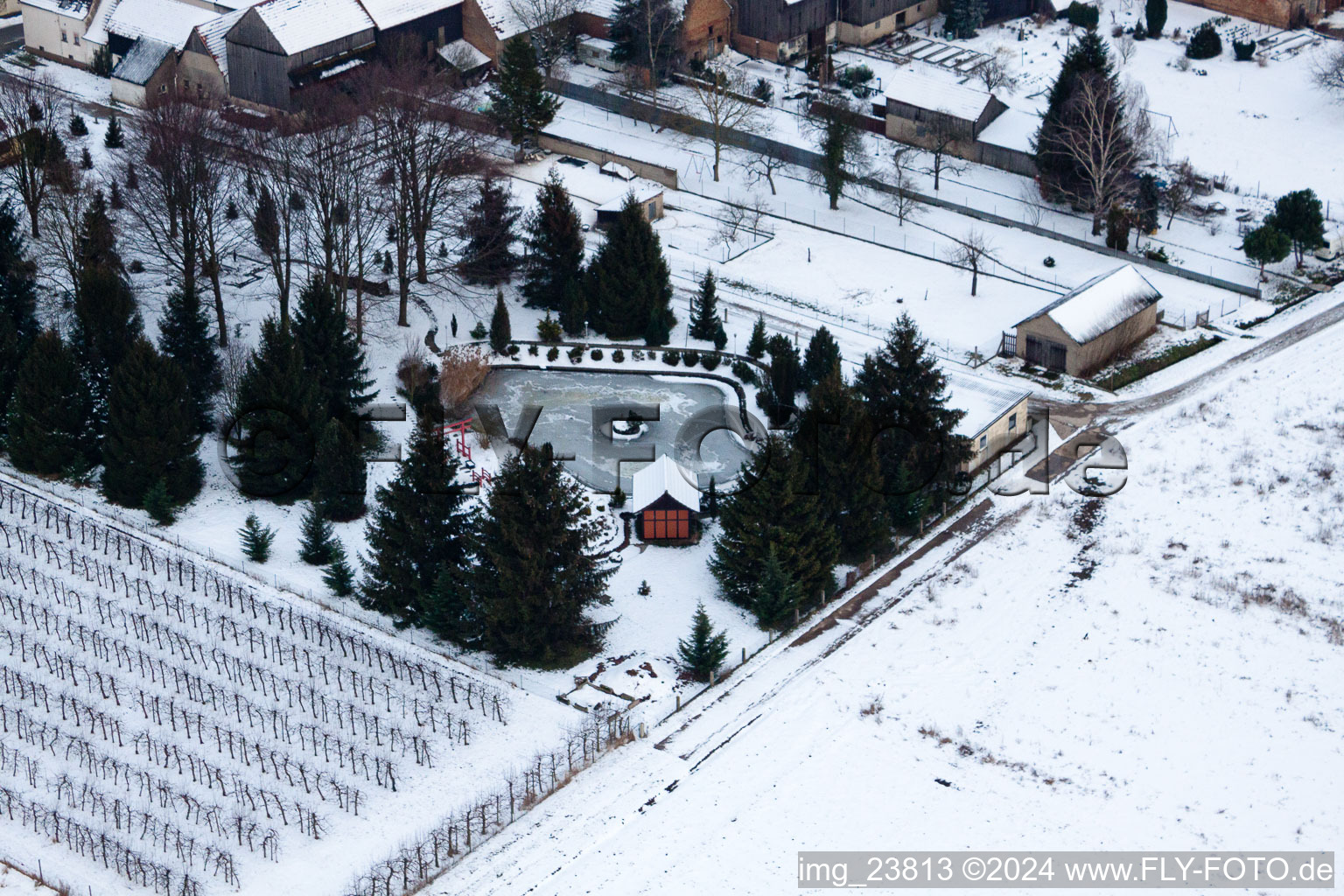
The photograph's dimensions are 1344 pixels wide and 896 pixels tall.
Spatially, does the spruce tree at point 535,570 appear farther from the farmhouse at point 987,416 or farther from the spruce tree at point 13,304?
the spruce tree at point 13,304

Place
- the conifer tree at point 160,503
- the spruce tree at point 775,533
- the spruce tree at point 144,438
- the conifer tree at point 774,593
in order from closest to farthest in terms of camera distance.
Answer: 1. the conifer tree at point 774,593
2. the spruce tree at point 775,533
3. the conifer tree at point 160,503
4. the spruce tree at point 144,438

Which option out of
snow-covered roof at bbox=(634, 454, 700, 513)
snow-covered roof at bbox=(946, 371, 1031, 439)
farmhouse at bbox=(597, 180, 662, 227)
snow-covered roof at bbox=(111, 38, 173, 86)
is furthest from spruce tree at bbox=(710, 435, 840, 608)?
snow-covered roof at bbox=(111, 38, 173, 86)

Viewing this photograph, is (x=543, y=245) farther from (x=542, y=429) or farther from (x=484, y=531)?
(x=484, y=531)

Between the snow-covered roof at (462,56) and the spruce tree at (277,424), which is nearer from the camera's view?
the spruce tree at (277,424)

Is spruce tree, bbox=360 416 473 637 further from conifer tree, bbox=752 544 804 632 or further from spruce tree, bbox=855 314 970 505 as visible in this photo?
spruce tree, bbox=855 314 970 505

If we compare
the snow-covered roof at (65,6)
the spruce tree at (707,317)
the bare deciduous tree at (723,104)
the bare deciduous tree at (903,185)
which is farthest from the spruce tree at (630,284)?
the snow-covered roof at (65,6)

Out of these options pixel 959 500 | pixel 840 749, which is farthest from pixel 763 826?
pixel 959 500
